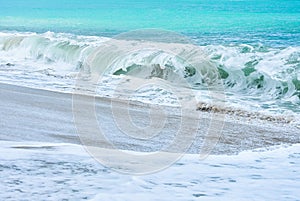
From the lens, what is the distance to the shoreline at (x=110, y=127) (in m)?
5.14

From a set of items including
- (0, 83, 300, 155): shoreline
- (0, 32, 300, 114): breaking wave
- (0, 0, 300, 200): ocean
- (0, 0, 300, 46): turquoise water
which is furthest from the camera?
(0, 0, 300, 46): turquoise water

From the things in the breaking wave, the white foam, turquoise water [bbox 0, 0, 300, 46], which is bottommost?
the white foam

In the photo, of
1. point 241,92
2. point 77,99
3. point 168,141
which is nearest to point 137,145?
point 168,141

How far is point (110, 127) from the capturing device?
19.4ft

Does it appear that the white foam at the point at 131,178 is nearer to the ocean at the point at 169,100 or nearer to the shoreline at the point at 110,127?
the ocean at the point at 169,100

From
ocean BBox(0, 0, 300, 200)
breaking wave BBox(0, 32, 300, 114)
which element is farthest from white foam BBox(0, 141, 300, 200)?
breaking wave BBox(0, 32, 300, 114)

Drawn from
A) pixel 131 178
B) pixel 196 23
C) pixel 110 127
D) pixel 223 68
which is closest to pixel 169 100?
pixel 110 127

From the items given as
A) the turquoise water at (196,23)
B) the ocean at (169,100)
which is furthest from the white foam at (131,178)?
the turquoise water at (196,23)

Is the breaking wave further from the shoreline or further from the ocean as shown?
the shoreline

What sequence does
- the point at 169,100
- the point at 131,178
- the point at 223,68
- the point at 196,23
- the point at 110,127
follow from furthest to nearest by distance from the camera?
the point at 196,23, the point at 223,68, the point at 169,100, the point at 110,127, the point at 131,178

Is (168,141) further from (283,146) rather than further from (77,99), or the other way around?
(77,99)

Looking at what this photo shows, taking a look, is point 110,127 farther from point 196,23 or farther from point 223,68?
point 196,23

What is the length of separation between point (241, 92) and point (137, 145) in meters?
5.32

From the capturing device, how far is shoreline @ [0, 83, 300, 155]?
5.14 metres
